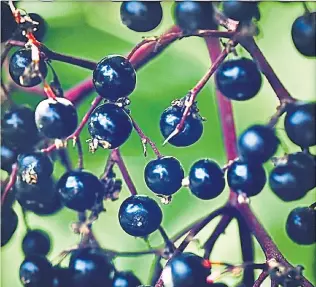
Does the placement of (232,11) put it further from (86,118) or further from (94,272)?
(94,272)

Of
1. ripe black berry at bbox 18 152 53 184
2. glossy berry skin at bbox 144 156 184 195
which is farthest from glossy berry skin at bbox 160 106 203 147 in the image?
ripe black berry at bbox 18 152 53 184

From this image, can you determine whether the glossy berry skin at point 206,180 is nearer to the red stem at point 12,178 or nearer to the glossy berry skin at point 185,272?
the glossy berry skin at point 185,272

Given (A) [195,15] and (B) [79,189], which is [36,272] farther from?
(A) [195,15]

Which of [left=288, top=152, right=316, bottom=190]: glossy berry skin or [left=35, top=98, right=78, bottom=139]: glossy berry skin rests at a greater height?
[left=35, top=98, right=78, bottom=139]: glossy berry skin

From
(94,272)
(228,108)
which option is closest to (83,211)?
(94,272)

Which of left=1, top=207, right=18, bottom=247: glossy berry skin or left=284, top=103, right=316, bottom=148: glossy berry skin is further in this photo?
left=1, top=207, right=18, bottom=247: glossy berry skin

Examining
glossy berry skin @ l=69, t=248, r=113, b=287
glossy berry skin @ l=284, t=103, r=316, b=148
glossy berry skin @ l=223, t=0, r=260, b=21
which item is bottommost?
glossy berry skin @ l=69, t=248, r=113, b=287

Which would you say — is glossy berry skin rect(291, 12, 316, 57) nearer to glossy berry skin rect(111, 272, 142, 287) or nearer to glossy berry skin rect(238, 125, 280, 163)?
glossy berry skin rect(238, 125, 280, 163)
